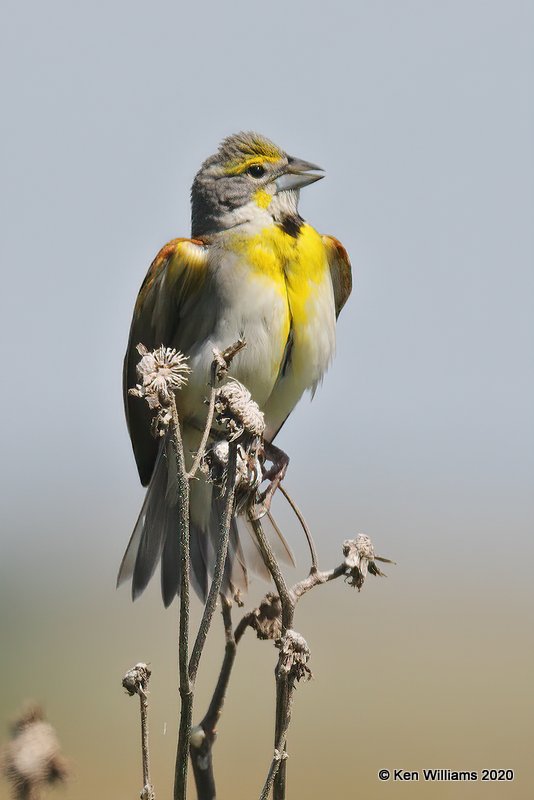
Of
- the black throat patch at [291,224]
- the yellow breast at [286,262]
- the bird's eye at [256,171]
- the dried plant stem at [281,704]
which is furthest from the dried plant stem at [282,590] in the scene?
the bird's eye at [256,171]

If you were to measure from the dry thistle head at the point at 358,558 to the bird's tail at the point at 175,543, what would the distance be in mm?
1412

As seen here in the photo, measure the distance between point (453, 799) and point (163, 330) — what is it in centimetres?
409

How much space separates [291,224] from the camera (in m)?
4.09

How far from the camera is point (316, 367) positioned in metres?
4.04

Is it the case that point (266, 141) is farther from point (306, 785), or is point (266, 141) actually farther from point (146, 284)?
point (306, 785)

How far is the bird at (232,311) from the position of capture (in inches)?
151

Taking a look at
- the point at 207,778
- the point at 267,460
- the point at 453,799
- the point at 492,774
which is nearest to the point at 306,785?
the point at 453,799

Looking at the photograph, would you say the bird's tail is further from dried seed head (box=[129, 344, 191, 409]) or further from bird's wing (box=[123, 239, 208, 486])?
dried seed head (box=[129, 344, 191, 409])

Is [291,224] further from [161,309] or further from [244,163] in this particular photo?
[161,309]

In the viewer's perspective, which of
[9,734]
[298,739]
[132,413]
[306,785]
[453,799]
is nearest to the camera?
[9,734]

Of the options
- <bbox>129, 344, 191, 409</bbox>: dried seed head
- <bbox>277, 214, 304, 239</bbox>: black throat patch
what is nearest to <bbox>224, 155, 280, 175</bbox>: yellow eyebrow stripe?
<bbox>277, 214, 304, 239</bbox>: black throat patch

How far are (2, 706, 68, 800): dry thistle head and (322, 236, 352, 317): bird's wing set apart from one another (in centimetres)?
274

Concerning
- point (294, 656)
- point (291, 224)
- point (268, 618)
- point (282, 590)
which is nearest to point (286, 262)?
point (291, 224)

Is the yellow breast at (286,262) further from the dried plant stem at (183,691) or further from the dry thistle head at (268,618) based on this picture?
the dried plant stem at (183,691)
